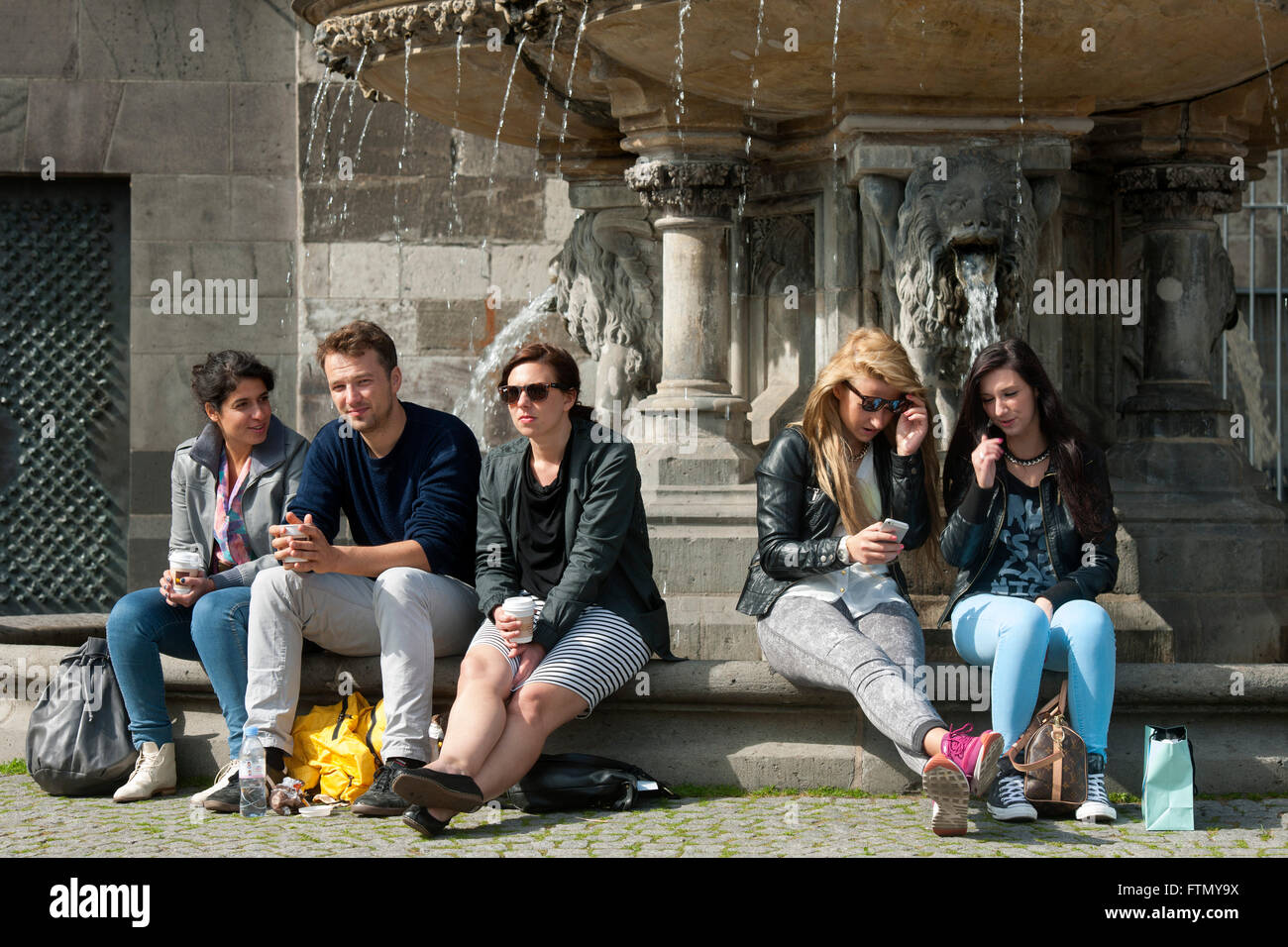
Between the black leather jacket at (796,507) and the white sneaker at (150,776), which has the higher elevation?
the black leather jacket at (796,507)

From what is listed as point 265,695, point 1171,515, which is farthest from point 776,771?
point 1171,515

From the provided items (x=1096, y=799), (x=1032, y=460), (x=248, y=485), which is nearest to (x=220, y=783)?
(x=248, y=485)

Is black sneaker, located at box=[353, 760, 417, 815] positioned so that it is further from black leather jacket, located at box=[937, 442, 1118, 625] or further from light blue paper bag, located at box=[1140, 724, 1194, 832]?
light blue paper bag, located at box=[1140, 724, 1194, 832]

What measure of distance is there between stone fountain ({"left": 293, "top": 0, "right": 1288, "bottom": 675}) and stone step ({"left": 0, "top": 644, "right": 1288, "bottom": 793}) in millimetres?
735

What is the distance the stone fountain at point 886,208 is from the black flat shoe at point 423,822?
187 centimetres

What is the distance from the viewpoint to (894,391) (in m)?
4.62

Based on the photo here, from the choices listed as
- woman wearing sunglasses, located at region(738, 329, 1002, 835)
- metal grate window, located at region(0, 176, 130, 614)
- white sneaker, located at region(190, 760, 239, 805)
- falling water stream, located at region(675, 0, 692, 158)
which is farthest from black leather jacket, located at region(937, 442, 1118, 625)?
metal grate window, located at region(0, 176, 130, 614)

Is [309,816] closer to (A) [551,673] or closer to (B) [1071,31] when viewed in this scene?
(A) [551,673]

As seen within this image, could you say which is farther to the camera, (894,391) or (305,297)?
(305,297)

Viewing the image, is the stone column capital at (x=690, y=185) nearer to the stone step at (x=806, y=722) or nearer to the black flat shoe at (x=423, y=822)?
the stone step at (x=806, y=722)

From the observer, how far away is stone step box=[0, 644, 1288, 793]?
4566 mm

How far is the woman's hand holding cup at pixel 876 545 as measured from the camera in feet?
14.0

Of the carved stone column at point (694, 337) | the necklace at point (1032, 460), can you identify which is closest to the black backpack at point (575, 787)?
the necklace at point (1032, 460)

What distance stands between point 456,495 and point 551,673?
2.34 feet
